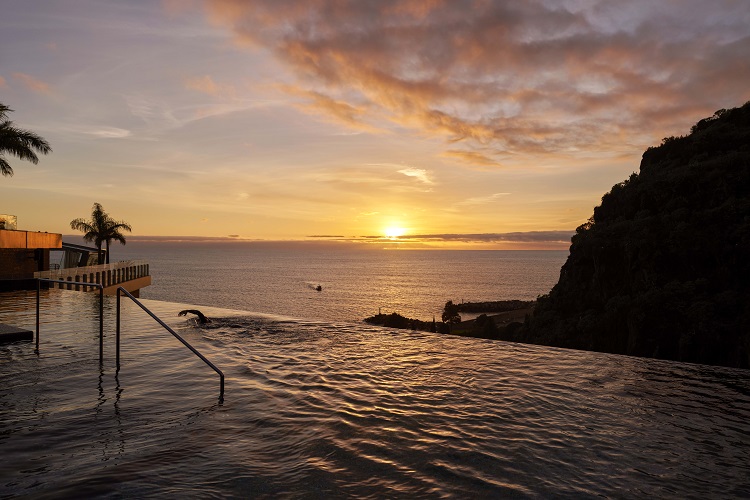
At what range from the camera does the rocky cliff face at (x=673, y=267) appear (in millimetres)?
27188

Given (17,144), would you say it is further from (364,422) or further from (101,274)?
(364,422)

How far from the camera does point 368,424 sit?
5.83 m

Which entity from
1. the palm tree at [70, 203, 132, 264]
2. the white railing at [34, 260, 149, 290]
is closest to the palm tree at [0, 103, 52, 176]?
the white railing at [34, 260, 149, 290]

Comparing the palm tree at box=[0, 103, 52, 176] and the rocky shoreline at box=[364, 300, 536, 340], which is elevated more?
the palm tree at box=[0, 103, 52, 176]

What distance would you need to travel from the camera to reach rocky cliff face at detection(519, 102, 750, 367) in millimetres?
27188

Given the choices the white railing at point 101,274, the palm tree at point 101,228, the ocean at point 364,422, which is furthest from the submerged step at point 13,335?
the palm tree at point 101,228

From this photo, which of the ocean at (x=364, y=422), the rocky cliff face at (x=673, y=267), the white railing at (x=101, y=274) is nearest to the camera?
the ocean at (x=364, y=422)

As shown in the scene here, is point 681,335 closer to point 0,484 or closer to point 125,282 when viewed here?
point 0,484

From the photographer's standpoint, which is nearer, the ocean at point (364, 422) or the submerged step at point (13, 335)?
the ocean at point (364, 422)

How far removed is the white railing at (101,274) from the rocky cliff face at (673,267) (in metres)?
30.3

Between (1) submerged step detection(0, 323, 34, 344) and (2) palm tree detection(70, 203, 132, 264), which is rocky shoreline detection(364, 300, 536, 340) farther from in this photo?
(2) palm tree detection(70, 203, 132, 264)

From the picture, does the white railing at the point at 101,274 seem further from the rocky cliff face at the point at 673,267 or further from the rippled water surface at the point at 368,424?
the rocky cliff face at the point at 673,267

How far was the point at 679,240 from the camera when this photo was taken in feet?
100

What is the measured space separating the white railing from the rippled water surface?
430 inches
